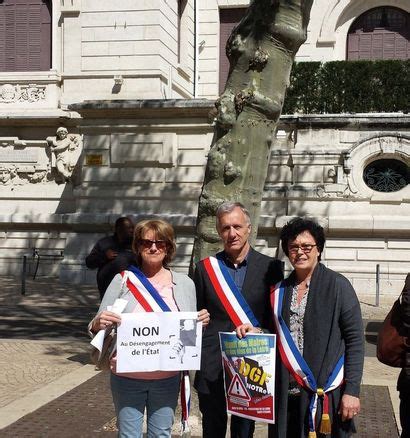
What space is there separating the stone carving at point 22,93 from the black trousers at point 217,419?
18229 millimetres

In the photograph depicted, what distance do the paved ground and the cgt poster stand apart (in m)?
2.15

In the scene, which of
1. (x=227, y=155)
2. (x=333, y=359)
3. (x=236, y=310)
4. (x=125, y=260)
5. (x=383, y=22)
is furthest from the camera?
(x=383, y=22)

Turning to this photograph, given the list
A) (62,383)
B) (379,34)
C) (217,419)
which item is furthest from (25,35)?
(217,419)

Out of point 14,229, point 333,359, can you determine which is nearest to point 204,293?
point 333,359

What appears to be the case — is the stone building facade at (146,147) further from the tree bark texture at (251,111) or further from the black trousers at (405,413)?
the black trousers at (405,413)

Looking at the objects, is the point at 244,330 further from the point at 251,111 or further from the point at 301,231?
the point at 251,111

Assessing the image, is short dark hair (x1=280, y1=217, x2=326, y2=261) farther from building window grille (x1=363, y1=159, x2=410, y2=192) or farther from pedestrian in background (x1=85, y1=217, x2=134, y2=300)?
building window grille (x1=363, y1=159, x2=410, y2=192)

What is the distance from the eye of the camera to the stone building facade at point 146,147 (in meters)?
17.6

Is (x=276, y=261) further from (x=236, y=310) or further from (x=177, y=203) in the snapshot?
(x=177, y=203)

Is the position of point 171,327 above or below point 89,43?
below

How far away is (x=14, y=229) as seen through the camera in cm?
2117

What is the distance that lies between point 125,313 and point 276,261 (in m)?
0.98

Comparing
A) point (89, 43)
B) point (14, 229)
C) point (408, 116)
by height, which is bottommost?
point (14, 229)

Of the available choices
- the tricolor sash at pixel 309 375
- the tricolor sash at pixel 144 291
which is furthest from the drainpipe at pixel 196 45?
the tricolor sash at pixel 309 375
